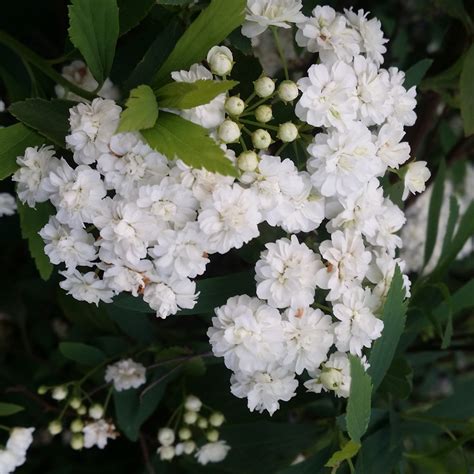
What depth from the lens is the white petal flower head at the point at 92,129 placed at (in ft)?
2.81

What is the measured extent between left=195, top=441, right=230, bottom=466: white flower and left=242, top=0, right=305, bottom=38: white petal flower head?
791 millimetres

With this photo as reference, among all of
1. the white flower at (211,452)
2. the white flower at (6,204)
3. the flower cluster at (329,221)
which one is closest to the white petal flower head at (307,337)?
the flower cluster at (329,221)

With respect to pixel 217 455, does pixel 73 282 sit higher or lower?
higher

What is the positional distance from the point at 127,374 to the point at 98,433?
→ 13 centimetres

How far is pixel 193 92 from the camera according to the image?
0.79 metres

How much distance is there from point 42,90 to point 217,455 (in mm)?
741

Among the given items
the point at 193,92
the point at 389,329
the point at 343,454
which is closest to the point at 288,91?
the point at 193,92

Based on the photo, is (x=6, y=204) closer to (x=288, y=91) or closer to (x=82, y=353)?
(x=82, y=353)

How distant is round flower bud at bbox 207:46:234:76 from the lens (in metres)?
0.86

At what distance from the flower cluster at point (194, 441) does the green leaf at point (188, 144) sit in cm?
65

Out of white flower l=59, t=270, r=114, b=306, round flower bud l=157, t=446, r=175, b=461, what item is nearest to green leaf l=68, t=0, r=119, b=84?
white flower l=59, t=270, r=114, b=306

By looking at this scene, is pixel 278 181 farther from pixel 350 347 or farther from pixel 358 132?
pixel 350 347

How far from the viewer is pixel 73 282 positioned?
977mm

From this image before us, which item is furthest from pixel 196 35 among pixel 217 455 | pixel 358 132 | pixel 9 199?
pixel 217 455
